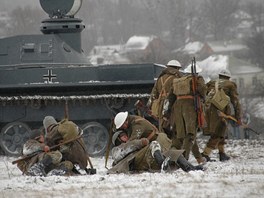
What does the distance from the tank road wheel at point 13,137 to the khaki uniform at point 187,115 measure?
570 centimetres

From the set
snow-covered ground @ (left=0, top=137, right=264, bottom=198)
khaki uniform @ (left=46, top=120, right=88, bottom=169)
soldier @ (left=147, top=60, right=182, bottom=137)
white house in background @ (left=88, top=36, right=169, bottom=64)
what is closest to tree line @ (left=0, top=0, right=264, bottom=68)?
white house in background @ (left=88, top=36, right=169, bottom=64)

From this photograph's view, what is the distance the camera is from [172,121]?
53.6 ft

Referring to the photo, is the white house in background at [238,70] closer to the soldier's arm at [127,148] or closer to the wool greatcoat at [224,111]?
the wool greatcoat at [224,111]

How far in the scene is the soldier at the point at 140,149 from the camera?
1350 centimetres

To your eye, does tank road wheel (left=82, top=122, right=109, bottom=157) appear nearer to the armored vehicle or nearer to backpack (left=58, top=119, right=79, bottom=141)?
the armored vehicle

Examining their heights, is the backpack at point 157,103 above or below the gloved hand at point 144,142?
above

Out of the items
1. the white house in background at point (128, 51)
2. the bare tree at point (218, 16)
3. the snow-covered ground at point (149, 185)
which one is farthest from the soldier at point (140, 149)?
the bare tree at point (218, 16)

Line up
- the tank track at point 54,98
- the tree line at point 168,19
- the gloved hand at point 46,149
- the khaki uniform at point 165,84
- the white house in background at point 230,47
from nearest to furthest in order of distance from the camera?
the gloved hand at point 46,149
the khaki uniform at point 165,84
the tank track at point 54,98
the white house in background at point 230,47
the tree line at point 168,19

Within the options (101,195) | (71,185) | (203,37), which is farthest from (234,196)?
(203,37)

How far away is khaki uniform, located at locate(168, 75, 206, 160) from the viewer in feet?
51.6

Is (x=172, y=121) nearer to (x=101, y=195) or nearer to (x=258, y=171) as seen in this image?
(x=258, y=171)

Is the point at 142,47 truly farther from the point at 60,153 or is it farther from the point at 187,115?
the point at 60,153

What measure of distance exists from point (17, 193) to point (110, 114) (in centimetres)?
936

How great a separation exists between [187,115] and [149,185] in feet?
14.2
